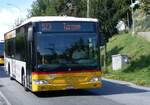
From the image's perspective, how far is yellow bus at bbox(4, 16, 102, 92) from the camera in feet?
62.6

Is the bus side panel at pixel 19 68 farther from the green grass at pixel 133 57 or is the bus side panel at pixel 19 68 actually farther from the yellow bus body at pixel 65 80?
the green grass at pixel 133 57

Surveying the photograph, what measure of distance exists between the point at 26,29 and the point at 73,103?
505cm

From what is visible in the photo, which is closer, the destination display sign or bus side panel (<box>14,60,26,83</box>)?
the destination display sign

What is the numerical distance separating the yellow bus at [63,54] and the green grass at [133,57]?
6.00m

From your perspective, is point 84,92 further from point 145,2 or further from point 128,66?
point 128,66

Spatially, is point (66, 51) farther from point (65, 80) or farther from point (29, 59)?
point (29, 59)

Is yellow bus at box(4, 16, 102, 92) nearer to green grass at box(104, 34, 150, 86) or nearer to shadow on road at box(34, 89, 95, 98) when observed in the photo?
shadow on road at box(34, 89, 95, 98)

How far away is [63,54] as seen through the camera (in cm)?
1928

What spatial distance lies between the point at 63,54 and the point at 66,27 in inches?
42.6

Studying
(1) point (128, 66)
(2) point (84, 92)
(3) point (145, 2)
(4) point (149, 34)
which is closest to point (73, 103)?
(2) point (84, 92)

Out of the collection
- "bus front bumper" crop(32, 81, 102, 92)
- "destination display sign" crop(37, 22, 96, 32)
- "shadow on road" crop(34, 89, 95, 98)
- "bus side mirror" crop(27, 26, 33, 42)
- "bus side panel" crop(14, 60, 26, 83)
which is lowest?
"shadow on road" crop(34, 89, 95, 98)

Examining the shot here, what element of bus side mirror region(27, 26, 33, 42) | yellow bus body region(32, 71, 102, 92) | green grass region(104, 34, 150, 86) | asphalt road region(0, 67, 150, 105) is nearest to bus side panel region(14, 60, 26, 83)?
asphalt road region(0, 67, 150, 105)

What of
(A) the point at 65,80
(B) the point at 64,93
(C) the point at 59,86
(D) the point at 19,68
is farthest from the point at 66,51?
(D) the point at 19,68

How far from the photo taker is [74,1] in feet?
238
